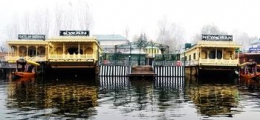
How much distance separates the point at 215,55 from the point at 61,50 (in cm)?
2184

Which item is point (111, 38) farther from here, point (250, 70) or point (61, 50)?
point (250, 70)

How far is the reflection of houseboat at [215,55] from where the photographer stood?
143 feet

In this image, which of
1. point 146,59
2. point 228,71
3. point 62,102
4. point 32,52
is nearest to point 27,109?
point 62,102

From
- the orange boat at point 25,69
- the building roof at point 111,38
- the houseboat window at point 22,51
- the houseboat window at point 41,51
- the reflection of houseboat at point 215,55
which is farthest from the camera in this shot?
the building roof at point 111,38

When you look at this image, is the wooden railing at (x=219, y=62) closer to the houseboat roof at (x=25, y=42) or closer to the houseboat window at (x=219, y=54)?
the houseboat window at (x=219, y=54)

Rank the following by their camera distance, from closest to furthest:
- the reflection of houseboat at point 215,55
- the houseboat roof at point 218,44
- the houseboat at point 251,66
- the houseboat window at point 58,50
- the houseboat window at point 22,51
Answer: the houseboat at point 251,66
the reflection of houseboat at point 215,55
the houseboat roof at point 218,44
the houseboat window at point 58,50
the houseboat window at point 22,51

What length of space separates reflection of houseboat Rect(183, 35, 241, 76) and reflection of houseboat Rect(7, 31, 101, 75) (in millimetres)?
14080

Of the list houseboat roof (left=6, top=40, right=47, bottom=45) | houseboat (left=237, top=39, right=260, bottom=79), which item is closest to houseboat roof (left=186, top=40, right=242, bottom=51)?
houseboat (left=237, top=39, right=260, bottom=79)

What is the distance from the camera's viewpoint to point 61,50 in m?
48.5

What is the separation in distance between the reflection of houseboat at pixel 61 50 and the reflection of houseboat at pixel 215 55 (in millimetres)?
14080

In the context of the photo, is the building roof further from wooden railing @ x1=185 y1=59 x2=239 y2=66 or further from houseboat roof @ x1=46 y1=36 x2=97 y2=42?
wooden railing @ x1=185 y1=59 x2=239 y2=66

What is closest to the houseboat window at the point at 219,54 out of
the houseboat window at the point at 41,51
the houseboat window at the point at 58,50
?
the houseboat window at the point at 58,50

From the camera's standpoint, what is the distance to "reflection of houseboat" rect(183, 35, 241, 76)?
4353 centimetres

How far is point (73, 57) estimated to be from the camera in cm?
4266
